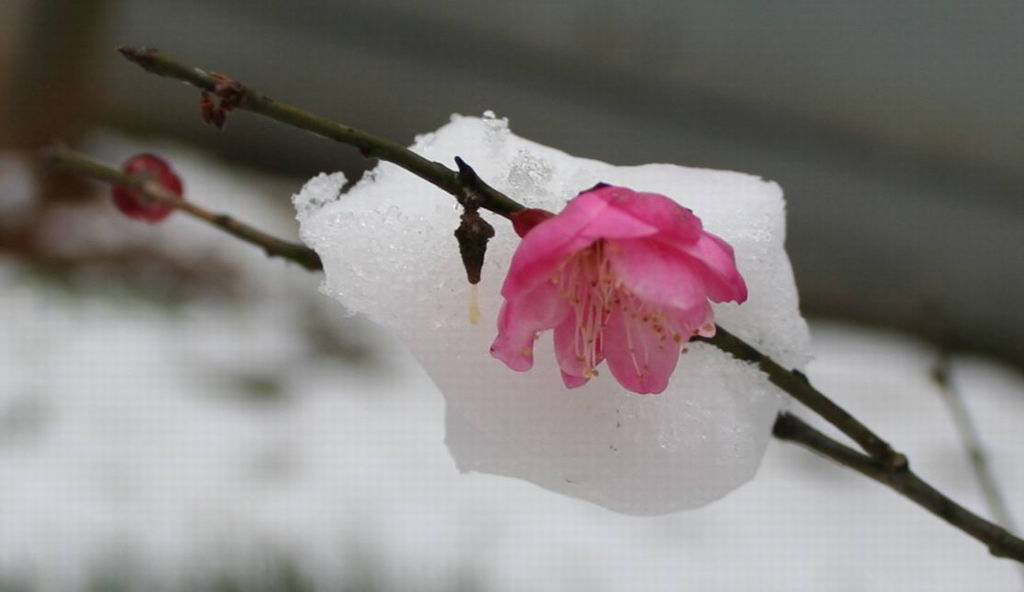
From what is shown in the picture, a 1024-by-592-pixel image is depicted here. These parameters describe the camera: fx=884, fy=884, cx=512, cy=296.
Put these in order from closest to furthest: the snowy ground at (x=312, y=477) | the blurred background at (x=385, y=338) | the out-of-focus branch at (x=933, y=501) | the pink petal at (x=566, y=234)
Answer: the pink petal at (x=566, y=234) → the out-of-focus branch at (x=933, y=501) → the snowy ground at (x=312, y=477) → the blurred background at (x=385, y=338)

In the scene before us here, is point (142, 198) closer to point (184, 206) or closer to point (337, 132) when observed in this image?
point (184, 206)

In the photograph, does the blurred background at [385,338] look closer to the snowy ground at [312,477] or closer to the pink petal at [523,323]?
the snowy ground at [312,477]

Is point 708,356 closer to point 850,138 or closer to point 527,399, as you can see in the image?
point 527,399

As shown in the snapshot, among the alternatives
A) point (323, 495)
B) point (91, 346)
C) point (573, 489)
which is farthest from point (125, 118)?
point (573, 489)

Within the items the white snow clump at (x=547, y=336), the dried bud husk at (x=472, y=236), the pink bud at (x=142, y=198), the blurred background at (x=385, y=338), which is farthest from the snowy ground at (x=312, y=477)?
the dried bud husk at (x=472, y=236)

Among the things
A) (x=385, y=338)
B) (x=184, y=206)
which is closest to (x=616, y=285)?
(x=184, y=206)

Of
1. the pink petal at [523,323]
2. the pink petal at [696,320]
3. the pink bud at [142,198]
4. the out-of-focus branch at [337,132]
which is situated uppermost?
the pink bud at [142,198]
